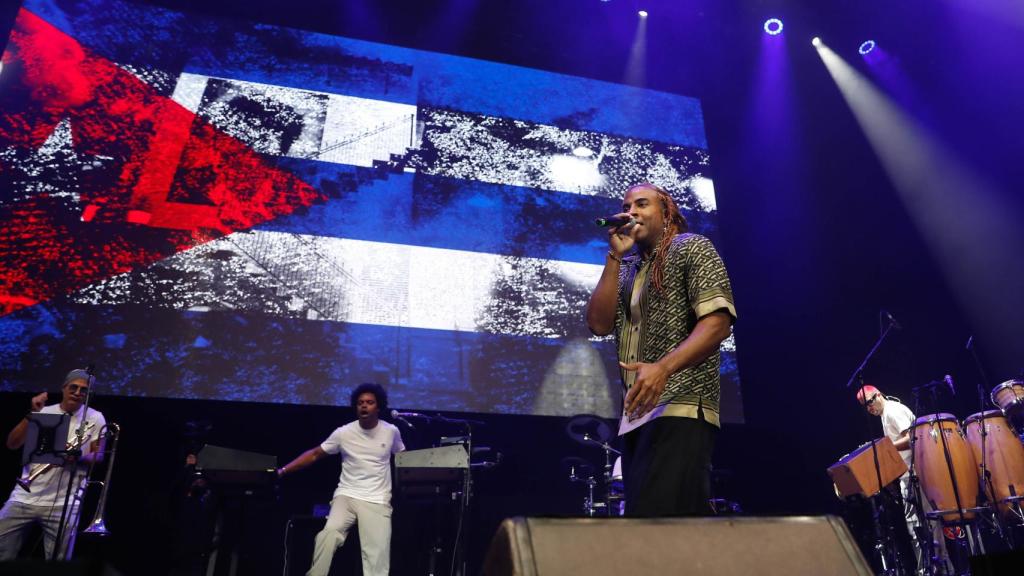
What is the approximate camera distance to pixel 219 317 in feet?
18.4

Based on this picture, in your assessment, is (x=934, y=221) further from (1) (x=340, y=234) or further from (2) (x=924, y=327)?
(1) (x=340, y=234)

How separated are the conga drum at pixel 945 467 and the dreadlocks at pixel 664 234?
445cm

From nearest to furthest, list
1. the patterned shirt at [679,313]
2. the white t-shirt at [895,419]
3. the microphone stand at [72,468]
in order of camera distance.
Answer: the patterned shirt at [679,313] → the microphone stand at [72,468] → the white t-shirt at [895,419]

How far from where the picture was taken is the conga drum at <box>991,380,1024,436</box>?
18.3ft

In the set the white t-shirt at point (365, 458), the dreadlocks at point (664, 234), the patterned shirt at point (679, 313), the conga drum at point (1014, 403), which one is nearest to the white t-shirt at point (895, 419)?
the conga drum at point (1014, 403)

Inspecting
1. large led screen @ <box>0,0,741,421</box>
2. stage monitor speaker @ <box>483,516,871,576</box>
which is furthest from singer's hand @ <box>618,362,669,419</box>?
large led screen @ <box>0,0,741,421</box>

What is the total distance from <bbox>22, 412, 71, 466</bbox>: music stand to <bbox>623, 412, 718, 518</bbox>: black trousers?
4403 mm

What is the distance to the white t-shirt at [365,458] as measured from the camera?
535 cm

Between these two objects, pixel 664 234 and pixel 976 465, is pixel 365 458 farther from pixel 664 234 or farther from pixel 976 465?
pixel 976 465

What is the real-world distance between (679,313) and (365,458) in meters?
4.00

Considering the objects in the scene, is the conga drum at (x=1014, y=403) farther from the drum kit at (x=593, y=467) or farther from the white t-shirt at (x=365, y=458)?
the white t-shirt at (x=365, y=458)

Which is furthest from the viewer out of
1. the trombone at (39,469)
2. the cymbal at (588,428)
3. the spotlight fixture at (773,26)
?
the spotlight fixture at (773,26)

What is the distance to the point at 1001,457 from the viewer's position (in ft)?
17.9

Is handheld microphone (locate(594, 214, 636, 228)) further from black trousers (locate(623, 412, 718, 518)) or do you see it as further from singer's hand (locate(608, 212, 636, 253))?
black trousers (locate(623, 412, 718, 518))
